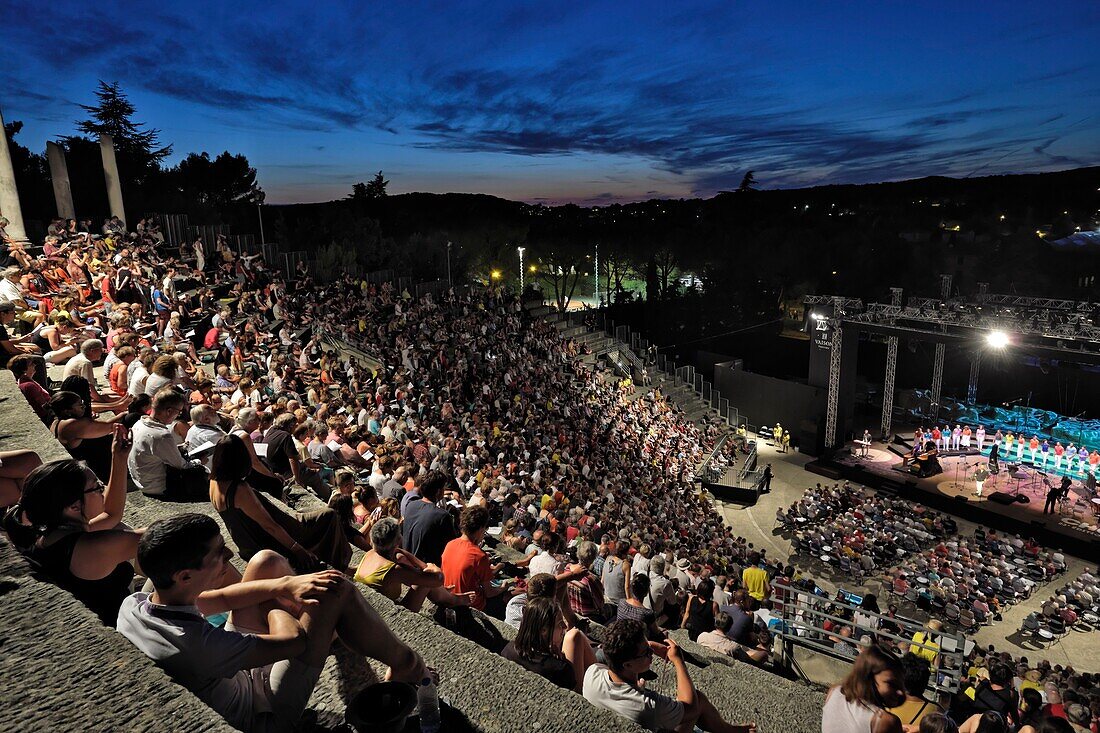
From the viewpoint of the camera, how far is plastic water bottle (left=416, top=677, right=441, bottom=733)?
240 centimetres

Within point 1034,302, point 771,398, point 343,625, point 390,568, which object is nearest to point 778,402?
point 771,398

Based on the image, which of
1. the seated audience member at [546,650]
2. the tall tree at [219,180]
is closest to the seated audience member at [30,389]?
the seated audience member at [546,650]

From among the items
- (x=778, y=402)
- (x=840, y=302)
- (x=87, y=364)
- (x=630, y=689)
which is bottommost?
(x=778, y=402)

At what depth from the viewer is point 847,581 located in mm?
14023

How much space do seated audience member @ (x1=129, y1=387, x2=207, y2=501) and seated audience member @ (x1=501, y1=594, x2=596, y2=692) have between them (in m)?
2.69

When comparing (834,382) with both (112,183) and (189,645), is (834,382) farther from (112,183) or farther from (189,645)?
(112,183)

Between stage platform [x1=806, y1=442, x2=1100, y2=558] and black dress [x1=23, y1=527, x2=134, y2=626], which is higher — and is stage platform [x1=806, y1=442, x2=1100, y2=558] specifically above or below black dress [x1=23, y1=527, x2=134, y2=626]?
below

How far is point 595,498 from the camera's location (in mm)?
12180

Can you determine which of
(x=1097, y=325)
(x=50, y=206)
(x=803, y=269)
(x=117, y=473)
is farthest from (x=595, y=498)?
(x=803, y=269)

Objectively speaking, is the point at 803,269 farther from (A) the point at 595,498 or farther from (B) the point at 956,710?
(B) the point at 956,710

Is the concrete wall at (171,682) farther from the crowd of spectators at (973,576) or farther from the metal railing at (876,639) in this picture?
the crowd of spectators at (973,576)

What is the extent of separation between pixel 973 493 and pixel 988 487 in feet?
3.34

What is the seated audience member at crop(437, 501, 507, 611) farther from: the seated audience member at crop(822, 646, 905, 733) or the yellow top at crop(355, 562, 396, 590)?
the seated audience member at crop(822, 646, 905, 733)

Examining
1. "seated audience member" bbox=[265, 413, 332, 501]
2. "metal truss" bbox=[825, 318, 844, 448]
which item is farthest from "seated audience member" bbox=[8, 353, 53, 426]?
"metal truss" bbox=[825, 318, 844, 448]
